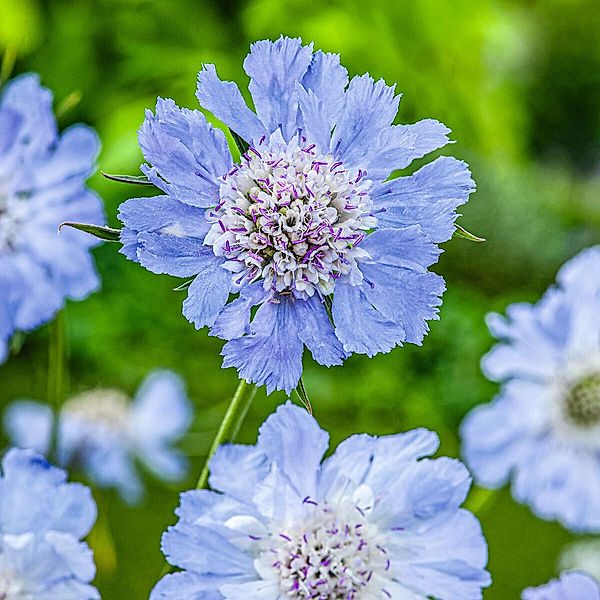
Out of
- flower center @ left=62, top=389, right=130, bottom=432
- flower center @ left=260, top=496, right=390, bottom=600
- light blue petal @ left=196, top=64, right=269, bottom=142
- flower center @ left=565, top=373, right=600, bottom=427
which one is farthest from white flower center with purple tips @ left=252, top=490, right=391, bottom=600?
flower center @ left=62, top=389, right=130, bottom=432

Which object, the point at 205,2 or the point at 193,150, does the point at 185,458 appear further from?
the point at 205,2

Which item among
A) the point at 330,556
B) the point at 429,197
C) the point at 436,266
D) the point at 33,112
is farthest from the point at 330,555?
the point at 436,266

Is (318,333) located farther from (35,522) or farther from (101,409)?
(101,409)

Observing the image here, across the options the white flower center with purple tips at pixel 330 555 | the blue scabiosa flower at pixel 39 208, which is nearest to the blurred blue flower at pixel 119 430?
the blue scabiosa flower at pixel 39 208

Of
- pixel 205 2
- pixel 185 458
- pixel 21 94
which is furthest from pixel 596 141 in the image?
pixel 21 94

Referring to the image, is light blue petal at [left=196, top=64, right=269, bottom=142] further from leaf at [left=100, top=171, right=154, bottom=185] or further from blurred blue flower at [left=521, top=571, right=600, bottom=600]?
blurred blue flower at [left=521, top=571, right=600, bottom=600]

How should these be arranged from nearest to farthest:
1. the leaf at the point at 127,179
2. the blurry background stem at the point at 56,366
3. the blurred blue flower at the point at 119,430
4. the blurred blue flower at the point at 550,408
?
the leaf at the point at 127,179, the blurry background stem at the point at 56,366, the blurred blue flower at the point at 550,408, the blurred blue flower at the point at 119,430

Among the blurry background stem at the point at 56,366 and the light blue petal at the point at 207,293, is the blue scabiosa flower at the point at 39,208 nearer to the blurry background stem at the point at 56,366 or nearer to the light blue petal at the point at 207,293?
the blurry background stem at the point at 56,366
